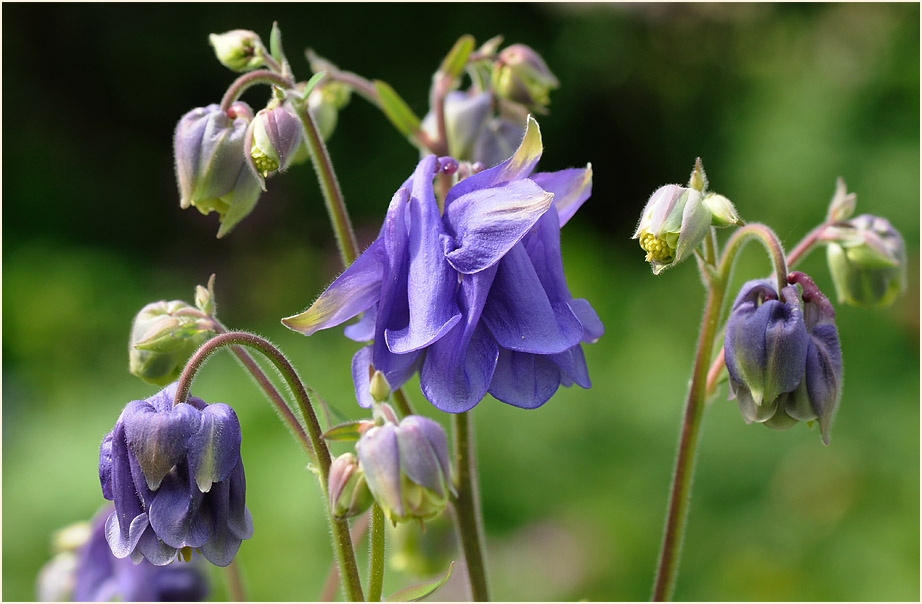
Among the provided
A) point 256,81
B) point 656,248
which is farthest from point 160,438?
point 656,248

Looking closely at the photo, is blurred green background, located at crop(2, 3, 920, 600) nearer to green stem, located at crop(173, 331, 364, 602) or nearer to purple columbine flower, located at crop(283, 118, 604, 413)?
green stem, located at crop(173, 331, 364, 602)

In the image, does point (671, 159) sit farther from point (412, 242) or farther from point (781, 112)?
point (412, 242)

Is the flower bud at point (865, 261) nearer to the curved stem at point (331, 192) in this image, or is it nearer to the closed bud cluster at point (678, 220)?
the closed bud cluster at point (678, 220)

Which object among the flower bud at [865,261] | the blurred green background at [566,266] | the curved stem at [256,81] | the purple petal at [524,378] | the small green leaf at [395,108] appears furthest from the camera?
the blurred green background at [566,266]

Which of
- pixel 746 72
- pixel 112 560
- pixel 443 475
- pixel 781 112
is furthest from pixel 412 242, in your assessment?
pixel 746 72

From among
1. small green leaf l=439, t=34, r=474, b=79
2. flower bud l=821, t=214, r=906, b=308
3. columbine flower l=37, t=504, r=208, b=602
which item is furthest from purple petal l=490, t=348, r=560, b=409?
columbine flower l=37, t=504, r=208, b=602

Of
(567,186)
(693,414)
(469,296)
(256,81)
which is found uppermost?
(256,81)

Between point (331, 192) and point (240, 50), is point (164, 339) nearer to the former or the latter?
point (331, 192)

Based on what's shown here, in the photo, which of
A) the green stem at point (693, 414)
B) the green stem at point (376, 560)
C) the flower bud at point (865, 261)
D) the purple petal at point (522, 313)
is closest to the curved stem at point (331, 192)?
the purple petal at point (522, 313)
